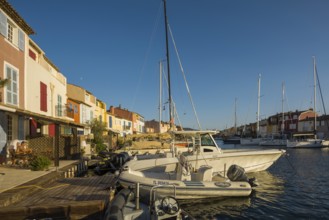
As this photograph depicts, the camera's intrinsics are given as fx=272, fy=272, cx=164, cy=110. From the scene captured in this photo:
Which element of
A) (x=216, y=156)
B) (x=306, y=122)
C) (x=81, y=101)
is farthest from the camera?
(x=306, y=122)

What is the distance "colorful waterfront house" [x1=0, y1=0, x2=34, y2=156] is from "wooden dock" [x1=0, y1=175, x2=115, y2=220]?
595cm

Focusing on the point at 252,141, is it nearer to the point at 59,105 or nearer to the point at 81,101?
the point at 81,101

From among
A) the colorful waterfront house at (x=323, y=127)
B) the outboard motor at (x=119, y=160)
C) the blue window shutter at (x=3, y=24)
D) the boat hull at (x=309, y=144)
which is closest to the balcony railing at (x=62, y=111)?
the outboard motor at (x=119, y=160)

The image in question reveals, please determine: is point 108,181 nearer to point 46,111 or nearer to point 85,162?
point 85,162

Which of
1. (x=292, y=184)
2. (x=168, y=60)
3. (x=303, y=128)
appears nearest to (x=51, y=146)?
(x=168, y=60)

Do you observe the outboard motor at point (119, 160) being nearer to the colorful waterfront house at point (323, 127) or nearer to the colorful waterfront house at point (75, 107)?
the colorful waterfront house at point (75, 107)

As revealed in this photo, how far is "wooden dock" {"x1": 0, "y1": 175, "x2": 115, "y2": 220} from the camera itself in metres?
7.23

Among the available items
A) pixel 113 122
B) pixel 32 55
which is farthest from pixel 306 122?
pixel 32 55

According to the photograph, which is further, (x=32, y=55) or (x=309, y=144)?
(x=309, y=144)

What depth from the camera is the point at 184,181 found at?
36.5 ft

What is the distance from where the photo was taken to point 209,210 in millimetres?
10406

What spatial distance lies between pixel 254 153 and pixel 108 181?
9.74 metres

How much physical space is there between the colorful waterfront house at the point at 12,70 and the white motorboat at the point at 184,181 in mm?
7007

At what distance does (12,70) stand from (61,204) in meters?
10.9
